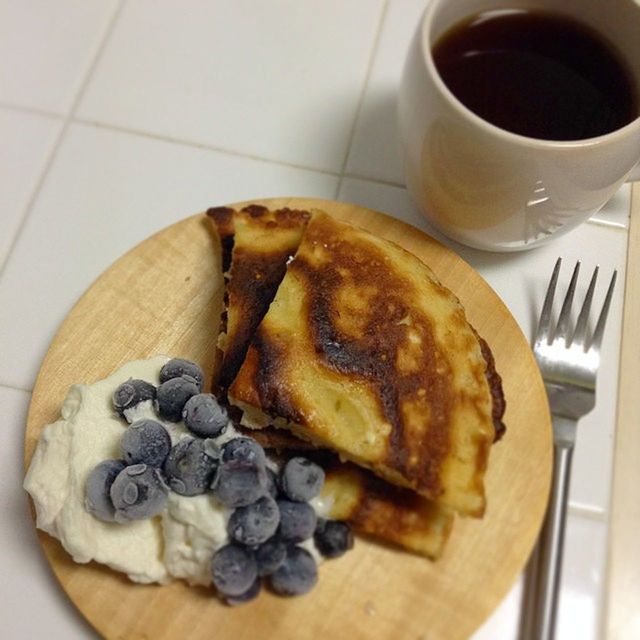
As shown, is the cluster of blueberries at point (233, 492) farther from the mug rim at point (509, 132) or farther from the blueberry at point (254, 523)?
the mug rim at point (509, 132)

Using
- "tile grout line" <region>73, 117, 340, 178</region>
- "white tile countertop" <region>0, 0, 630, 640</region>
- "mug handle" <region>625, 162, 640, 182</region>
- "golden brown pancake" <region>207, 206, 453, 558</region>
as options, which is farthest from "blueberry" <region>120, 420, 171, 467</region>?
"mug handle" <region>625, 162, 640, 182</region>

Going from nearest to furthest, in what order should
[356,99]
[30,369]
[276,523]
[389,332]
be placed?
[276,523] < [389,332] < [30,369] < [356,99]

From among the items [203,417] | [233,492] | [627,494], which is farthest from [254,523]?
[627,494]

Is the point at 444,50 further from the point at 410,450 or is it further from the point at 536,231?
the point at 410,450

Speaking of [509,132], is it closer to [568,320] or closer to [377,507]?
[568,320]

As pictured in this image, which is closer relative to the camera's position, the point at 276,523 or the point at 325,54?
the point at 276,523

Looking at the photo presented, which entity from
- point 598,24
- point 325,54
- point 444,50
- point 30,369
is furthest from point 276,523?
point 325,54

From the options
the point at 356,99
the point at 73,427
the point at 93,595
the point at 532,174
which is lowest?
the point at 93,595
